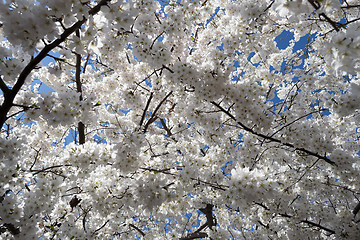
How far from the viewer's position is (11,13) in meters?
2.49

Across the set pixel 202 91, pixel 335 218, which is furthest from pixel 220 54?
pixel 335 218

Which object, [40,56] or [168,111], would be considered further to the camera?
[168,111]

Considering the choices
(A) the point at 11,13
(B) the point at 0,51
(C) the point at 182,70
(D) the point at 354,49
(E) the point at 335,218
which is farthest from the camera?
(E) the point at 335,218

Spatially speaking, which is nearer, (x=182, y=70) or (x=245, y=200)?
(x=245, y=200)

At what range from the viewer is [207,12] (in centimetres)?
555

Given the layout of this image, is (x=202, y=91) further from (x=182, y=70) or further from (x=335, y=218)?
(x=335, y=218)

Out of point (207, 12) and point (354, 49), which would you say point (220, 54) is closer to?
point (207, 12)

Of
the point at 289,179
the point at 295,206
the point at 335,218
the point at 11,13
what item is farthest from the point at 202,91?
the point at 335,218

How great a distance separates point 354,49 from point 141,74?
14.6 feet

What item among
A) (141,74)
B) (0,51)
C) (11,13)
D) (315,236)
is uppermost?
(141,74)

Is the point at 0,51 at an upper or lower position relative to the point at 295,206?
upper

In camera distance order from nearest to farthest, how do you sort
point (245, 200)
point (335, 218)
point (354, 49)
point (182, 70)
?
1. point (354, 49)
2. point (245, 200)
3. point (182, 70)
4. point (335, 218)

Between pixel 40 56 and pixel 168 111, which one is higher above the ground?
pixel 168 111

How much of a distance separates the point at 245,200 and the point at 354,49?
275 centimetres
